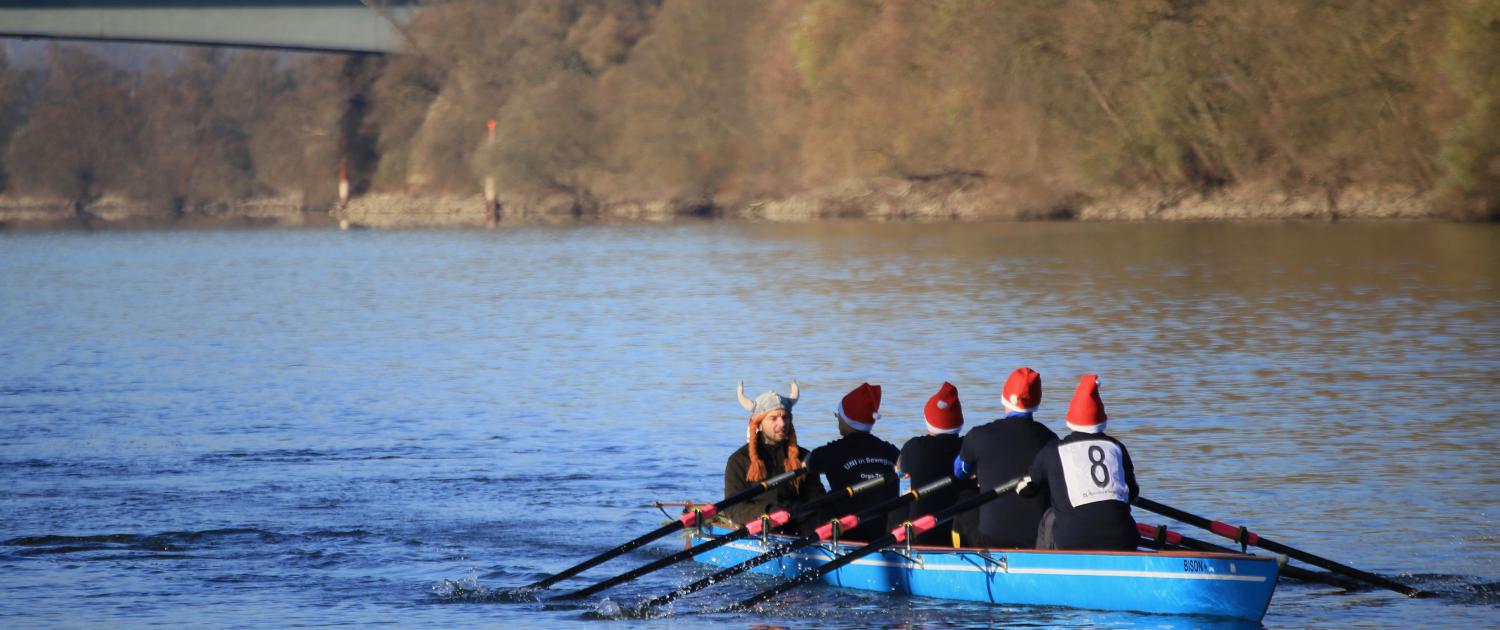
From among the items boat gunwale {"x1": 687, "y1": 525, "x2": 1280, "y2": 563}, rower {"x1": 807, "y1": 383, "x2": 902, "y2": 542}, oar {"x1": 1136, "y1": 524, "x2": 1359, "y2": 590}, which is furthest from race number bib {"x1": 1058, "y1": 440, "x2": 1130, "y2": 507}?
rower {"x1": 807, "y1": 383, "x2": 902, "y2": 542}

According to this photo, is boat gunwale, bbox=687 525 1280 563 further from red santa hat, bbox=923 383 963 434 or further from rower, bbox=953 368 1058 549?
red santa hat, bbox=923 383 963 434

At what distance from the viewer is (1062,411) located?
70.5 ft

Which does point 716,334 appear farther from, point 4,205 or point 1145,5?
point 4,205

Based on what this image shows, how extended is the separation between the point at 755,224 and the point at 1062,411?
56.2 m

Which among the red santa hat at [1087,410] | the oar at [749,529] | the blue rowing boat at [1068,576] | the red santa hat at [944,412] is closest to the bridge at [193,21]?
the oar at [749,529]

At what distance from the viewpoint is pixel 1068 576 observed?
1162 cm

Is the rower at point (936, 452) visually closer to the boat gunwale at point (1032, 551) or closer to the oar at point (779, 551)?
the oar at point (779, 551)

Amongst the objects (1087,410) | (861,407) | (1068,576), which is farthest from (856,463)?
(1087,410)

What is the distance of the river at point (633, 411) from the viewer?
1340 centimetres

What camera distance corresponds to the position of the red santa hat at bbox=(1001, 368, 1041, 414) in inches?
457

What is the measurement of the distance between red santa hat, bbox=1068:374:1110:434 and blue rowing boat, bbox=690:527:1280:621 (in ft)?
2.66

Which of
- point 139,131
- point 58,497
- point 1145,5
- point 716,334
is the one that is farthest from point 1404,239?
point 139,131

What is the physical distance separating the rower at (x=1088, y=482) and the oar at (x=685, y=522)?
2.11 meters

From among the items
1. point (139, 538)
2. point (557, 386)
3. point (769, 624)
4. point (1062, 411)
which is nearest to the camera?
point (769, 624)
